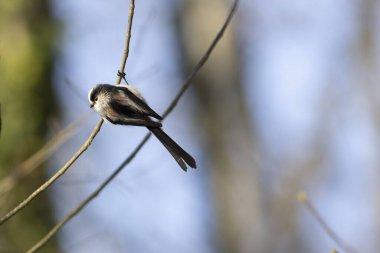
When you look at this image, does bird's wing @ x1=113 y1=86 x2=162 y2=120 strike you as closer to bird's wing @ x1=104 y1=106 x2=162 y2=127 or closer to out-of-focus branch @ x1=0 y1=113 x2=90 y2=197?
bird's wing @ x1=104 y1=106 x2=162 y2=127

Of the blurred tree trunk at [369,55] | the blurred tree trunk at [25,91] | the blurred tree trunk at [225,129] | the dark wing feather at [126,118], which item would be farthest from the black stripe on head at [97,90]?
the blurred tree trunk at [369,55]

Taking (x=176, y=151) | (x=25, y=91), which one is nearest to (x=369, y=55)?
(x=25, y=91)

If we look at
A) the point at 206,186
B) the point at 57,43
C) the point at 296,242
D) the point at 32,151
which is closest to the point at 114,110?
the point at 32,151

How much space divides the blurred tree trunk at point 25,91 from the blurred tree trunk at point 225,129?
2514mm

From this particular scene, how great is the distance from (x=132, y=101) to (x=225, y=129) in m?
6.15

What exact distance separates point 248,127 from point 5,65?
3.42 meters

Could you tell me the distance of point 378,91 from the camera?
9750 mm

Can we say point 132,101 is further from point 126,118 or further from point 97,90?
point 97,90

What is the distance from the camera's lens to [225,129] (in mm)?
8352

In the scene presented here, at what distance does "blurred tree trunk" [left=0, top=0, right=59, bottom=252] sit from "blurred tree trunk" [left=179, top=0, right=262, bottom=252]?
99.0 inches

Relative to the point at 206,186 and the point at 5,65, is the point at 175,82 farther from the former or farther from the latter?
the point at 5,65

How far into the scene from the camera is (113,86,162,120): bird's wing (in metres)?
2.19

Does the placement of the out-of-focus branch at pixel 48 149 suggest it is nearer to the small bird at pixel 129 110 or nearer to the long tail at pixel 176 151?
the small bird at pixel 129 110

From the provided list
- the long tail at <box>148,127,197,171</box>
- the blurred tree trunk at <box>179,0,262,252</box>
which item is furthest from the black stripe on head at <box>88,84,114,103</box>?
the blurred tree trunk at <box>179,0,262,252</box>
